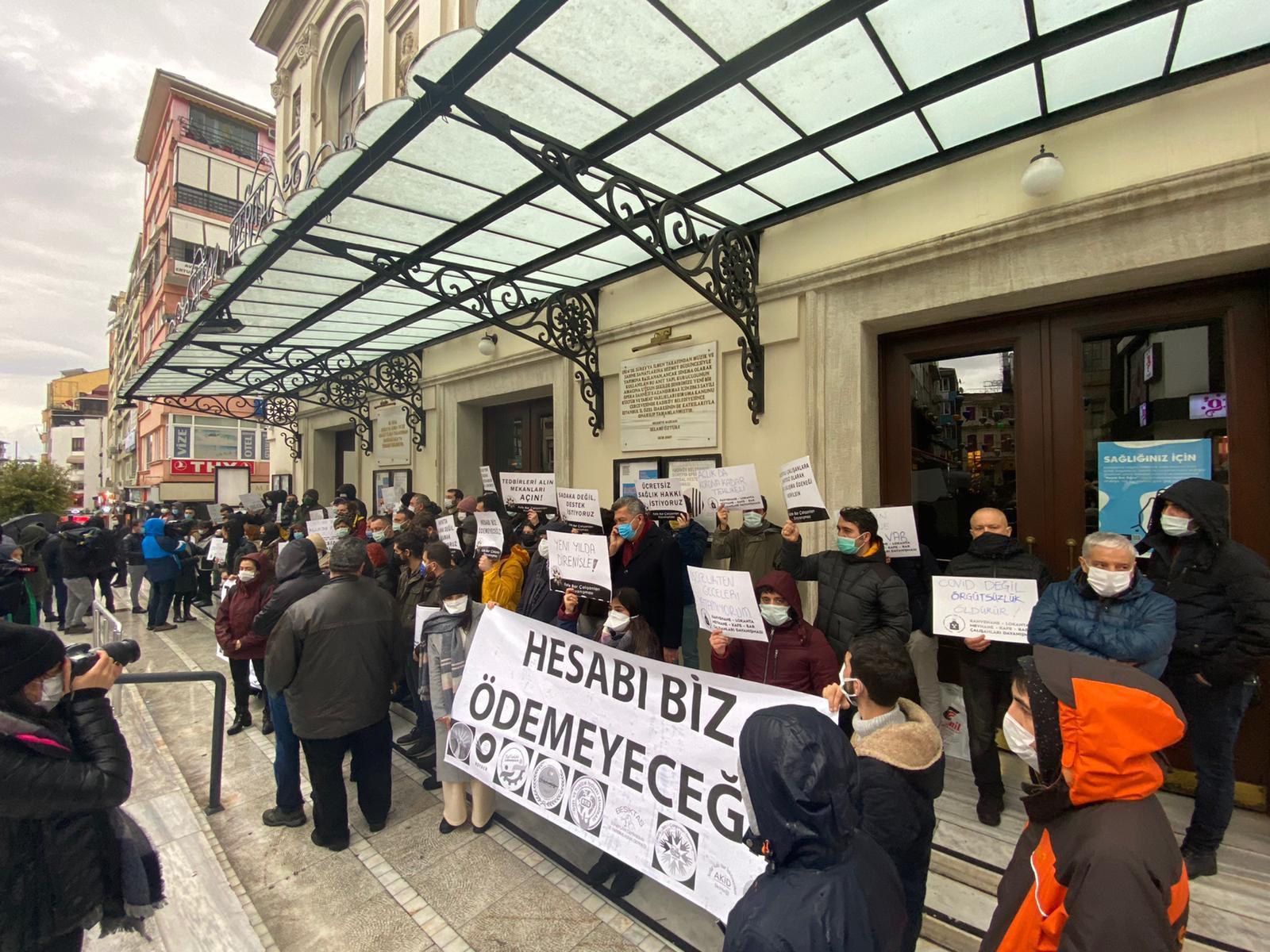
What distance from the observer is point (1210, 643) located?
8.39 ft

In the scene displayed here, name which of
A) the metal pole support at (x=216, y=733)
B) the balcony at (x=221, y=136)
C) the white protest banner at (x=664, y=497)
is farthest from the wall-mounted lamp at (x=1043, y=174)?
the balcony at (x=221, y=136)

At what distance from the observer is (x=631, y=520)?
415 centimetres

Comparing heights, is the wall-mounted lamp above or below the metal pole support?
above

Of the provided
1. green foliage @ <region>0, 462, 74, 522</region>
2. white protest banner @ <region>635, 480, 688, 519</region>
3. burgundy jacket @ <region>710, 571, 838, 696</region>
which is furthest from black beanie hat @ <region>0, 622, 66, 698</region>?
green foliage @ <region>0, 462, 74, 522</region>

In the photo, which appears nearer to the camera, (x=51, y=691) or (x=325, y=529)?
(x=51, y=691)

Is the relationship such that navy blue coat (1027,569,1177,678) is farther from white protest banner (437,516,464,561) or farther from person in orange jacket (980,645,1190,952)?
white protest banner (437,516,464,561)

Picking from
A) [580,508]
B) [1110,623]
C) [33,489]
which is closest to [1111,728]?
[1110,623]

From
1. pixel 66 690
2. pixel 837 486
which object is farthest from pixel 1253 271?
pixel 66 690

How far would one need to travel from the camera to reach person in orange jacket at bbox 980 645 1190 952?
44.7 inches

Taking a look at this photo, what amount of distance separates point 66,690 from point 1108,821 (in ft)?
9.70

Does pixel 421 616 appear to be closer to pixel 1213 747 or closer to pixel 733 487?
pixel 733 487

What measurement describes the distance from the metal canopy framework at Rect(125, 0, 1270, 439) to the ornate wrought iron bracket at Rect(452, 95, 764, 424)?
2cm

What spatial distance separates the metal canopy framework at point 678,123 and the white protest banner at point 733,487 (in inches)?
30.3

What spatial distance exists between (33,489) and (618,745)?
1338 inches
